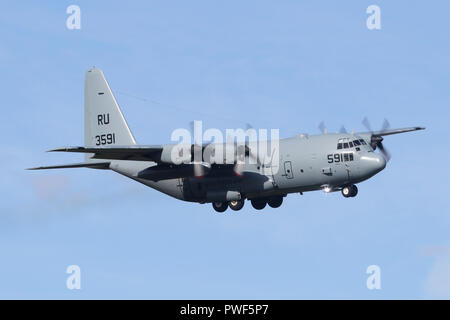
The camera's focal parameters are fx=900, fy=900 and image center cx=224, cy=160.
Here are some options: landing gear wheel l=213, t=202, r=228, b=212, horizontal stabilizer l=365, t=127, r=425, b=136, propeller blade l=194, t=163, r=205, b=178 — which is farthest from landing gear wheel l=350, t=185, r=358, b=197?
propeller blade l=194, t=163, r=205, b=178

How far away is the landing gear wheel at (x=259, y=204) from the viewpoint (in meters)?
43.6

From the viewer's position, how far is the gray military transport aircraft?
3912 centimetres

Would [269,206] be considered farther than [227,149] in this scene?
Yes

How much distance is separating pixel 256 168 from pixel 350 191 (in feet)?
14.4

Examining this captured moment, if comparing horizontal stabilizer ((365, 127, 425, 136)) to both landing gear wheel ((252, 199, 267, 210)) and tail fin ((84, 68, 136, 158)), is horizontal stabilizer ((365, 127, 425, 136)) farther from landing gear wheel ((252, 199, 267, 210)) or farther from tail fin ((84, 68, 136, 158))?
tail fin ((84, 68, 136, 158))

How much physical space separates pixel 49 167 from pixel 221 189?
8.56 metres

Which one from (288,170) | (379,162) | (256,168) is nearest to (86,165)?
(256,168)

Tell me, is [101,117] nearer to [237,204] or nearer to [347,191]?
[237,204]

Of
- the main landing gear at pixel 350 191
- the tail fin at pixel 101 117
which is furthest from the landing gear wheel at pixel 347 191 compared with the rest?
the tail fin at pixel 101 117

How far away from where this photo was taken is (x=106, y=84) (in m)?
47.3

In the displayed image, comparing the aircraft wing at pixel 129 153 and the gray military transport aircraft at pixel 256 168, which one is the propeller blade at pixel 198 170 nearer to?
the gray military transport aircraft at pixel 256 168

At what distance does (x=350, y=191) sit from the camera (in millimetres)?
39781
